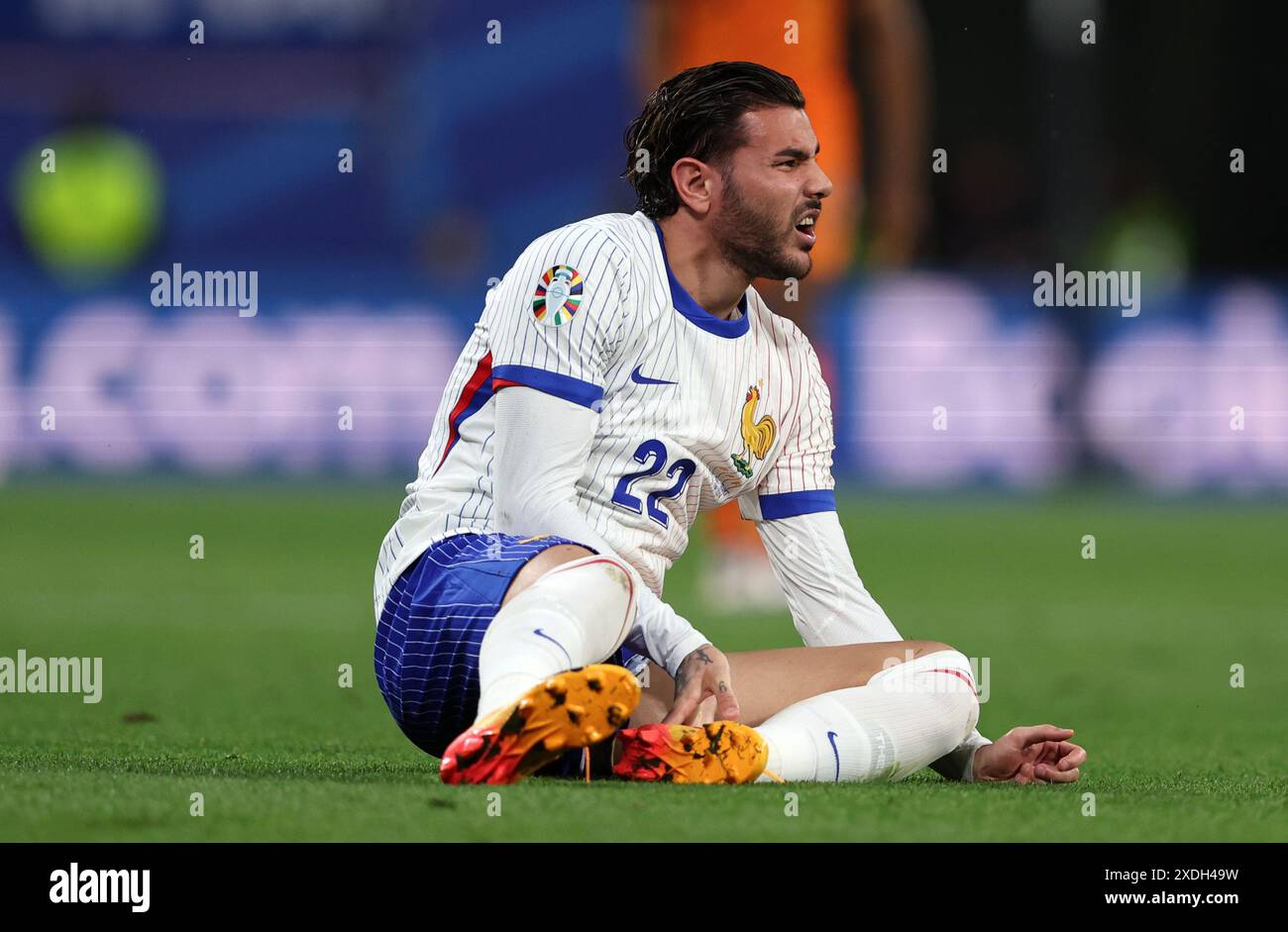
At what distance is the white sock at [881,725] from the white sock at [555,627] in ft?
1.43

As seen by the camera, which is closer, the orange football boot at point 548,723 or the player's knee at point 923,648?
the orange football boot at point 548,723

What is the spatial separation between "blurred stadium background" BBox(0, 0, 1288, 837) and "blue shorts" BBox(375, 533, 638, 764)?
65 cm

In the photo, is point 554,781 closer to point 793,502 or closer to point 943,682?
point 943,682

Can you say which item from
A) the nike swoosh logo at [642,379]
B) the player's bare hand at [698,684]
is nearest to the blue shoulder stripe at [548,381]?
the nike swoosh logo at [642,379]

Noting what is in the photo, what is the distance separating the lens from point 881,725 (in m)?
3.88

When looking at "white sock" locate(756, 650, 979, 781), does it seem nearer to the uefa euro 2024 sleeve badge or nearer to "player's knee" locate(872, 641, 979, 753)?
"player's knee" locate(872, 641, 979, 753)

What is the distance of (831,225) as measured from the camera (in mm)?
9398

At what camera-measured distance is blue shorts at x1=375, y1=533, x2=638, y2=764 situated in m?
3.65

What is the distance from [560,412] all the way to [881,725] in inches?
33.4

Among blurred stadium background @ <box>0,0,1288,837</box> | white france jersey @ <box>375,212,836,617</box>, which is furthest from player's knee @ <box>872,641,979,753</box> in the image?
blurred stadium background @ <box>0,0,1288,837</box>

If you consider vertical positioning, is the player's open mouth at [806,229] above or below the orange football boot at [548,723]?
above

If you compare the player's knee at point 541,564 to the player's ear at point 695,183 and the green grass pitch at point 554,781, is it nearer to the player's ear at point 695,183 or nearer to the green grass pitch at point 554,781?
the green grass pitch at point 554,781

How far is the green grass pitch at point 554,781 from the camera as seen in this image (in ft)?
10.7
